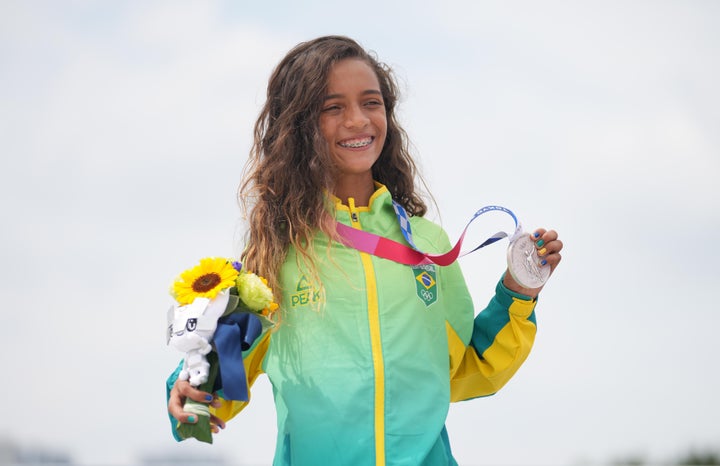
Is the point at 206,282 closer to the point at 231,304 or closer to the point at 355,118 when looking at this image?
the point at 231,304

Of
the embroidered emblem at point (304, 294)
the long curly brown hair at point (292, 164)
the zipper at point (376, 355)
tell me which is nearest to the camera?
the zipper at point (376, 355)

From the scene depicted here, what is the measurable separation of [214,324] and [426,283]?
757mm

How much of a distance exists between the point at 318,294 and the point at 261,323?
21 centimetres

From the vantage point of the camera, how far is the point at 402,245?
320cm

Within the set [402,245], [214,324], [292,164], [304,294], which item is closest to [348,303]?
Answer: [304,294]

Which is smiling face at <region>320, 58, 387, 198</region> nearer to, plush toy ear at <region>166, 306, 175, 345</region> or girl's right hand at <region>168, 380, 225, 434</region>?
plush toy ear at <region>166, 306, 175, 345</region>

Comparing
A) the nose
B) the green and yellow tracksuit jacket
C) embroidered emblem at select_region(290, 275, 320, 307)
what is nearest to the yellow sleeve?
the green and yellow tracksuit jacket

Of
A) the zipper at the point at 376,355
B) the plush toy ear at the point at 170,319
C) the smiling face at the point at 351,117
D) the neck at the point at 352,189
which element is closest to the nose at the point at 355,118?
the smiling face at the point at 351,117

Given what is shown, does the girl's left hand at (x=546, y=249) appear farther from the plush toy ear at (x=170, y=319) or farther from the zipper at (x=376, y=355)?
the plush toy ear at (x=170, y=319)

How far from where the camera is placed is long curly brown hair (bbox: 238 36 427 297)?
10.4 feet

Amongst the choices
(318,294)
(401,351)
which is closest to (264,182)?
(318,294)

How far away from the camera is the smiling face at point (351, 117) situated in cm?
324

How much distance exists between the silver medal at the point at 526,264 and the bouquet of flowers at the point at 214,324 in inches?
32.1

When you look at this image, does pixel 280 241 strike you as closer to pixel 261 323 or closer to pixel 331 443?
pixel 261 323
